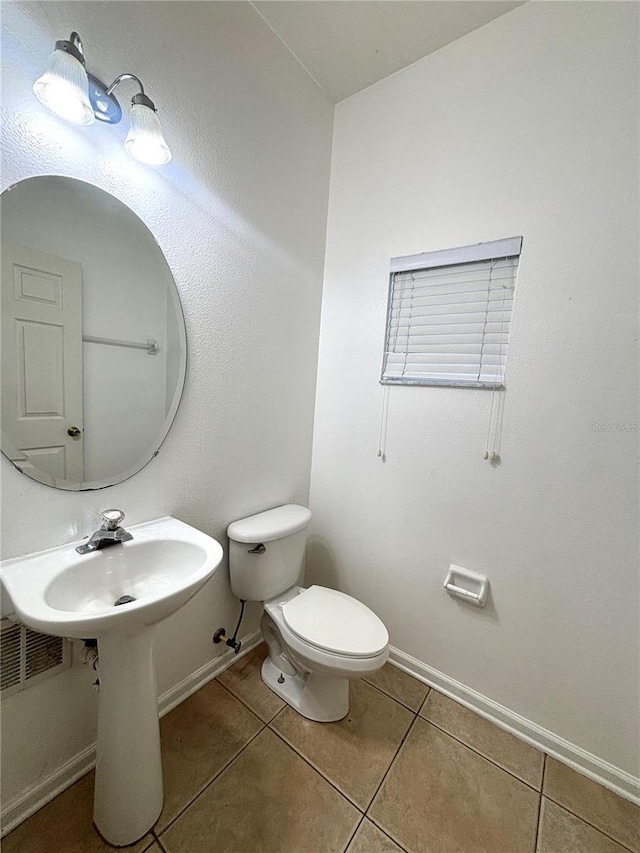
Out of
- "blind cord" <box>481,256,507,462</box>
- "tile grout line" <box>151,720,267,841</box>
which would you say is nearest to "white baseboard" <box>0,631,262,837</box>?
"tile grout line" <box>151,720,267,841</box>

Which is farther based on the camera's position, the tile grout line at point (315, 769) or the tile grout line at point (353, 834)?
the tile grout line at point (315, 769)

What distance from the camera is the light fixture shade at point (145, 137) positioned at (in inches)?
35.1

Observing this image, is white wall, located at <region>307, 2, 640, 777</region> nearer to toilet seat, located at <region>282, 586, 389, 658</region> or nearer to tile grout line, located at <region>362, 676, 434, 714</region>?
tile grout line, located at <region>362, 676, 434, 714</region>

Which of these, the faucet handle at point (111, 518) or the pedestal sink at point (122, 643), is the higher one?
the faucet handle at point (111, 518)

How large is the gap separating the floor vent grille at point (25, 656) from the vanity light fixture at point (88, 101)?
4.21 feet

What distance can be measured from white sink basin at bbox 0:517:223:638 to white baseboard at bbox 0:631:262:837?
55cm

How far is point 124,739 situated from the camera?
900mm

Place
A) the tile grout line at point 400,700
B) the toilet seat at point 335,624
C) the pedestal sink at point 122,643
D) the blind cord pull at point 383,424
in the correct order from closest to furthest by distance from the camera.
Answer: the pedestal sink at point 122,643 < the toilet seat at point 335,624 < the tile grout line at point 400,700 < the blind cord pull at point 383,424

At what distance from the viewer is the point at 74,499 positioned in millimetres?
977

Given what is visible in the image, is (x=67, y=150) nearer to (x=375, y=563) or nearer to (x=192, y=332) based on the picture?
(x=192, y=332)

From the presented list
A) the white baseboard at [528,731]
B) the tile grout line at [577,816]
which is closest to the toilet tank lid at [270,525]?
the white baseboard at [528,731]

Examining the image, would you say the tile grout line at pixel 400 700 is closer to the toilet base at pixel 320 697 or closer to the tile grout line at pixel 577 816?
the toilet base at pixel 320 697

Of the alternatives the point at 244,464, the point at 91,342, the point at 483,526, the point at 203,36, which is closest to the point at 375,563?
the point at 483,526

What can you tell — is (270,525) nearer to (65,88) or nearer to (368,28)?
(65,88)
